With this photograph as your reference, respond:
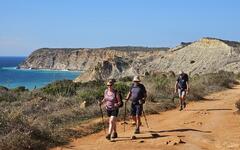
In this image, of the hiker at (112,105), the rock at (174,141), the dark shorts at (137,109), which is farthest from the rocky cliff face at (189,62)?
the hiker at (112,105)

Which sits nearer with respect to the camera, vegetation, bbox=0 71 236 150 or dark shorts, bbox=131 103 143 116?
vegetation, bbox=0 71 236 150

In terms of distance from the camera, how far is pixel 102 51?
176 m

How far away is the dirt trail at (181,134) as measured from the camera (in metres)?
13.2

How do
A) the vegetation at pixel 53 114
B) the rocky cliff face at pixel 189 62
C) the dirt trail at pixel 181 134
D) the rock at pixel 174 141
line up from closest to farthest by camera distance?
the vegetation at pixel 53 114 < the dirt trail at pixel 181 134 < the rock at pixel 174 141 < the rocky cliff face at pixel 189 62

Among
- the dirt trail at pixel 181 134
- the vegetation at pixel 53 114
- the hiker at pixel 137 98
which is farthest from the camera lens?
the hiker at pixel 137 98

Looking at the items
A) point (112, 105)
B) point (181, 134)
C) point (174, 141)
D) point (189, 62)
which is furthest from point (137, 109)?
point (189, 62)

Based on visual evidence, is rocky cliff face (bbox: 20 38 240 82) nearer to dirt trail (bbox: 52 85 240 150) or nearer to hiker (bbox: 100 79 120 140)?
dirt trail (bbox: 52 85 240 150)

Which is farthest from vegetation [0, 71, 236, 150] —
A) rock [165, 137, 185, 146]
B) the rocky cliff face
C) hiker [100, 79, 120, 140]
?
the rocky cliff face

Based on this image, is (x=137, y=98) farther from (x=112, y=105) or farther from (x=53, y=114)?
(x=53, y=114)

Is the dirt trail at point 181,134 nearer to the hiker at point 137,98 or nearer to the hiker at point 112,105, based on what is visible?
the hiker at point 112,105

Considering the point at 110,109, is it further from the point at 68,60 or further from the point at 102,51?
the point at 68,60

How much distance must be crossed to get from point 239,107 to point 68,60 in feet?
575

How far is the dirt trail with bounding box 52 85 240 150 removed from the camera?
13.2 metres

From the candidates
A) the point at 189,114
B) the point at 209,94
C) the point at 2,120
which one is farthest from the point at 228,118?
the point at 209,94
